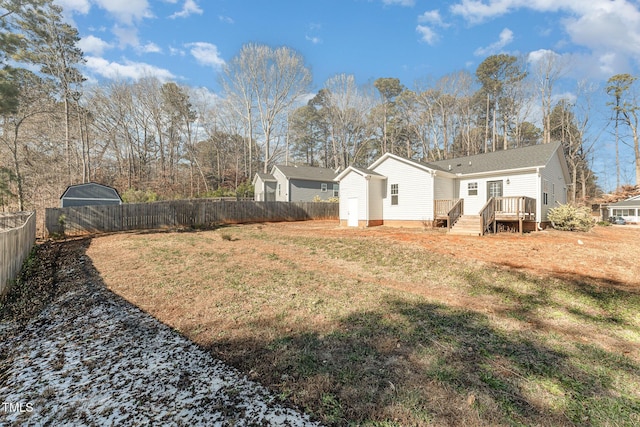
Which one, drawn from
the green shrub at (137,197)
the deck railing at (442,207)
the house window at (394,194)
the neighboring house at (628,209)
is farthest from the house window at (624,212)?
the green shrub at (137,197)

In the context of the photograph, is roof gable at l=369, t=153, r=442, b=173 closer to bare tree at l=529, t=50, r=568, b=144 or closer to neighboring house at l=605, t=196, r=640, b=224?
bare tree at l=529, t=50, r=568, b=144

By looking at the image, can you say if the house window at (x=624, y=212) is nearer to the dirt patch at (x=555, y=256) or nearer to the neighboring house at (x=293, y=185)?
the dirt patch at (x=555, y=256)

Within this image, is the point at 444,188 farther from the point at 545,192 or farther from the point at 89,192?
the point at 89,192

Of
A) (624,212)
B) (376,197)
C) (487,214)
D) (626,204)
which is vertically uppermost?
(376,197)

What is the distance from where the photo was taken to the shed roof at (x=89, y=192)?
15285mm

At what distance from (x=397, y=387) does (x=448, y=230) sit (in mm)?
12209

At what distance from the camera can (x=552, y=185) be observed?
15891 mm

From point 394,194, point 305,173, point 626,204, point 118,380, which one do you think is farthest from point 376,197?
point 626,204

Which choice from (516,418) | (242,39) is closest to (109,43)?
(242,39)

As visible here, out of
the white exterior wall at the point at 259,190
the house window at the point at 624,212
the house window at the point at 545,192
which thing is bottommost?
the house window at the point at 624,212

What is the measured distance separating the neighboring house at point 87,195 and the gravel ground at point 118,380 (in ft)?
46.7

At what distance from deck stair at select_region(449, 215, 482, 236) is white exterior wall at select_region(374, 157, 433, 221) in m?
1.99

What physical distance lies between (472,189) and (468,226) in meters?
4.29

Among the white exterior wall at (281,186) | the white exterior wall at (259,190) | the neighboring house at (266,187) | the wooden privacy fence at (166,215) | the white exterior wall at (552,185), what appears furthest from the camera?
the white exterior wall at (259,190)
